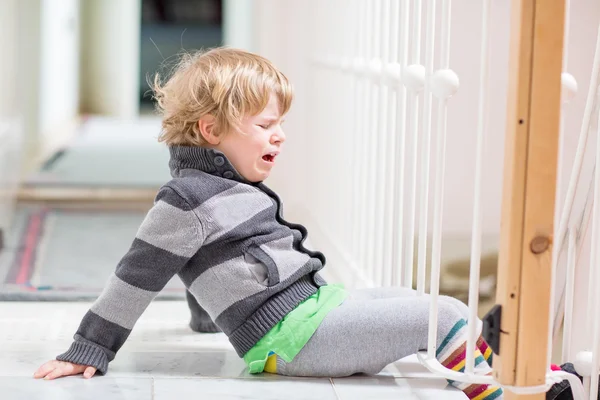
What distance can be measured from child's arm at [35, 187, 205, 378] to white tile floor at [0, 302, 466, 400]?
0.11 ft

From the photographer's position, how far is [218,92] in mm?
1459

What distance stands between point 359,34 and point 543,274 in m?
1.16

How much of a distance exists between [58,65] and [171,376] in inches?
182

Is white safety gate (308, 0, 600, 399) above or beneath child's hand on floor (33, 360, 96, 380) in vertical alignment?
above

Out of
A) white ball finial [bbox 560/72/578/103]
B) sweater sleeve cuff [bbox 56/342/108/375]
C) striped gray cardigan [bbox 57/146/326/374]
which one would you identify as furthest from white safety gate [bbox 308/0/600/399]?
sweater sleeve cuff [bbox 56/342/108/375]

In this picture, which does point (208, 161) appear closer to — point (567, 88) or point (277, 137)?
point (277, 137)

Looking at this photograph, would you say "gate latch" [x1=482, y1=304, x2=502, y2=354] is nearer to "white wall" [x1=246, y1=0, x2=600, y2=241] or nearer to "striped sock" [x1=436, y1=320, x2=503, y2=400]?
"striped sock" [x1=436, y1=320, x2=503, y2=400]

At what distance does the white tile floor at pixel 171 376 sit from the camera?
4.41ft

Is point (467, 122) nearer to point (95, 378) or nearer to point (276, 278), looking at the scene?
point (276, 278)

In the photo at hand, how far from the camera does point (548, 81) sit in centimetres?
110

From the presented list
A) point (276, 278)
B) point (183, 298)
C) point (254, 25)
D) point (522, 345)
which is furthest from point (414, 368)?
point (254, 25)

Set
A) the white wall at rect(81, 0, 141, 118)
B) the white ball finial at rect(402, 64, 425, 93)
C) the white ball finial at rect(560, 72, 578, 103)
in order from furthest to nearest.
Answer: the white wall at rect(81, 0, 141, 118)
the white ball finial at rect(402, 64, 425, 93)
the white ball finial at rect(560, 72, 578, 103)

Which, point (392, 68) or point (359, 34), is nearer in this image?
point (392, 68)

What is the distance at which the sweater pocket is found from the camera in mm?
1429
